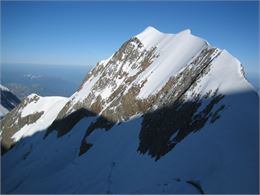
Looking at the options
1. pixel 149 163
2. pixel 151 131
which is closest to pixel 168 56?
pixel 151 131

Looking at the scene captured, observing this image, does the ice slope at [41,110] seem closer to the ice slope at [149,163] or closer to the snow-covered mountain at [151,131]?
the snow-covered mountain at [151,131]

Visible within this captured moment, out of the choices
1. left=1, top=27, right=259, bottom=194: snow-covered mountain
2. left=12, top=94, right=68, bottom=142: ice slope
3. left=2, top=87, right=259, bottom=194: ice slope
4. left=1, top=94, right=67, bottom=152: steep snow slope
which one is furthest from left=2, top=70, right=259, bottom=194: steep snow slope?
left=1, top=94, right=67, bottom=152: steep snow slope

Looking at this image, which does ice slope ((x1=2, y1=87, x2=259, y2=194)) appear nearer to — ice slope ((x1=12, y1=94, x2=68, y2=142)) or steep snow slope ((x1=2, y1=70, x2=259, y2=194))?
steep snow slope ((x1=2, y1=70, x2=259, y2=194))


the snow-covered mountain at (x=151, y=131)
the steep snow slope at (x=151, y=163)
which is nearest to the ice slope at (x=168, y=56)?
the snow-covered mountain at (x=151, y=131)

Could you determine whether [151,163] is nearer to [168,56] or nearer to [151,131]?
[151,131]

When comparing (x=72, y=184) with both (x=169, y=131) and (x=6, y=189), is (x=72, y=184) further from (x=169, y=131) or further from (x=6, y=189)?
(x=6, y=189)
